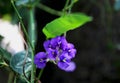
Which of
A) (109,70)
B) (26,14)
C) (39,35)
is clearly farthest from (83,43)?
(26,14)

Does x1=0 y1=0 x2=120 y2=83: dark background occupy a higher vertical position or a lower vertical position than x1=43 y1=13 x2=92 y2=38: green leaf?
lower

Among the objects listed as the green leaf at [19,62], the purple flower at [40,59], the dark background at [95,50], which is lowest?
the dark background at [95,50]

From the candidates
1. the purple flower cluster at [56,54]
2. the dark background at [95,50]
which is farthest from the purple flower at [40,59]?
the dark background at [95,50]

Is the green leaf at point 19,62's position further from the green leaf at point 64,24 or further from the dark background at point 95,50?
the dark background at point 95,50

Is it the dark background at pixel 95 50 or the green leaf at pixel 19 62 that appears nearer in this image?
the green leaf at pixel 19 62

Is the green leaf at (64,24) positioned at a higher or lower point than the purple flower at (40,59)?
higher

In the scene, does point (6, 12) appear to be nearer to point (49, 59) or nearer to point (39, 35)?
point (39, 35)

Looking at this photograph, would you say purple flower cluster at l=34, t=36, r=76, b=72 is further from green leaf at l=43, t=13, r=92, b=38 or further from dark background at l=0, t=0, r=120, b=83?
dark background at l=0, t=0, r=120, b=83

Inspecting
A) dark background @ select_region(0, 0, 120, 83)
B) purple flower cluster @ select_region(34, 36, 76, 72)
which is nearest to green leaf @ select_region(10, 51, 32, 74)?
purple flower cluster @ select_region(34, 36, 76, 72)
